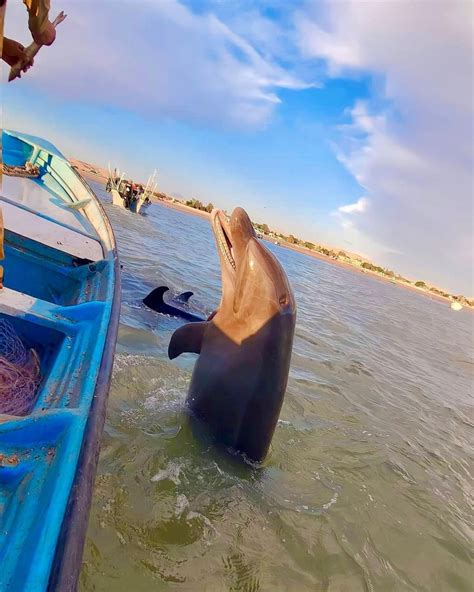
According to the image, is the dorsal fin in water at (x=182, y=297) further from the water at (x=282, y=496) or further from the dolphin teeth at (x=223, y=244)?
the dolphin teeth at (x=223, y=244)

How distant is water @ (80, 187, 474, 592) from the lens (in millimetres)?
2713

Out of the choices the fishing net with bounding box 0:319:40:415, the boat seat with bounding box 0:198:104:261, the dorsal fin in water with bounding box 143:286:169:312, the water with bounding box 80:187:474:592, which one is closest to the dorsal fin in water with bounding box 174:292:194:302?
the dorsal fin in water with bounding box 143:286:169:312

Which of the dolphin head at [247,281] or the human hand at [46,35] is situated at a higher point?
the human hand at [46,35]

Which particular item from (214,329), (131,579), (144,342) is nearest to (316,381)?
(144,342)

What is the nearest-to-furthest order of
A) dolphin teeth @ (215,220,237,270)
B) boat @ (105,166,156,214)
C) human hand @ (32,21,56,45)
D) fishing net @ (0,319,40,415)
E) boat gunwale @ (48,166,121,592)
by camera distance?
1. boat gunwale @ (48,166,121,592)
2. human hand @ (32,21,56,45)
3. fishing net @ (0,319,40,415)
4. dolphin teeth @ (215,220,237,270)
5. boat @ (105,166,156,214)

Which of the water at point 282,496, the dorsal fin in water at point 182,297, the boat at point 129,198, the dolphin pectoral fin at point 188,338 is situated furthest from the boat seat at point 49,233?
the boat at point 129,198

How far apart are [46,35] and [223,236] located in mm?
2194

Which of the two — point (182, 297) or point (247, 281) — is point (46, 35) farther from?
point (182, 297)

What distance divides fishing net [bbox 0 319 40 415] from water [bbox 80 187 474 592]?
806 millimetres

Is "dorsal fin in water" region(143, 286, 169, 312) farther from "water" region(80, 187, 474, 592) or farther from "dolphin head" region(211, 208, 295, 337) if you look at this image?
"dolphin head" region(211, 208, 295, 337)

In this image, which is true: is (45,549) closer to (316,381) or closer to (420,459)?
(420,459)

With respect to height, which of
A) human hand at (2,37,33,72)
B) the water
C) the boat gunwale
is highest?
human hand at (2,37,33,72)

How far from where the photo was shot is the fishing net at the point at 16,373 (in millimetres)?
2490

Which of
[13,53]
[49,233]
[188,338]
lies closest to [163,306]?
[49,233]
